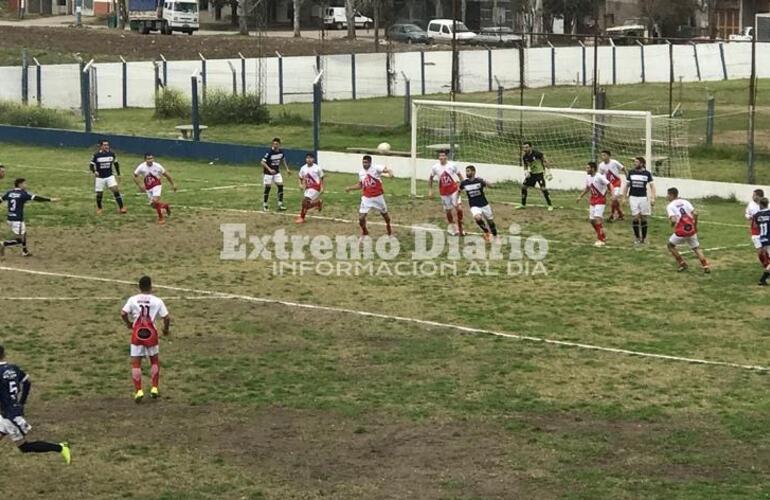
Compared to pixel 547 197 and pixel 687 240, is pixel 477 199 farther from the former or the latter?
pixel 547 197

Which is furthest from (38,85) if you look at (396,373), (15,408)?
(15,408)

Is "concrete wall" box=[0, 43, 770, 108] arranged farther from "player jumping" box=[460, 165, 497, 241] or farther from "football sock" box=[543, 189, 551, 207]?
"player jumping" box=[460, 165, 497, 241]

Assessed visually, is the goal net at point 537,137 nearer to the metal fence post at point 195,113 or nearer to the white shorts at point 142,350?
the metal fence post at point 195,113

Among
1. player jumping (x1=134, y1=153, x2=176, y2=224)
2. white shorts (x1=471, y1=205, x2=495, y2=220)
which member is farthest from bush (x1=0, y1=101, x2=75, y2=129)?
white shorts (x1=471, y1=205, x2=495, y2=220)

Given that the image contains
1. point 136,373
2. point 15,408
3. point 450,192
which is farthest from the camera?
point 450,192

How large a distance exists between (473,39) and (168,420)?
180 ft

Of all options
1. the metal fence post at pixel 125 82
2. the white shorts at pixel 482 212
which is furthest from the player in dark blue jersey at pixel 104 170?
the metal fence post at pixel 125 82

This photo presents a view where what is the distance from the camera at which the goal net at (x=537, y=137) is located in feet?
138

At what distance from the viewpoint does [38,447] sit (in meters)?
16.1

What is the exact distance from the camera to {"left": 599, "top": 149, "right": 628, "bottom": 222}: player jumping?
107ft

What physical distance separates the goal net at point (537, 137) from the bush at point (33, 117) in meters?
15.5

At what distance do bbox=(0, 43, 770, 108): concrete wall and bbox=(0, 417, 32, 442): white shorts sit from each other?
45.8m

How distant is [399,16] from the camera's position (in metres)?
90.8

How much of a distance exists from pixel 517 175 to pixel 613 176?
903 centimetres
